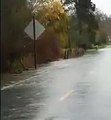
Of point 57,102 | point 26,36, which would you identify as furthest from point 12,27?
point 57,102

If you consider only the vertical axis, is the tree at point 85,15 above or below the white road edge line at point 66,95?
above

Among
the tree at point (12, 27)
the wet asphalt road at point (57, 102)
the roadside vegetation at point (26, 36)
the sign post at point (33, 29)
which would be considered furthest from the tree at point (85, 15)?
the wet asphalt road at point (57, 102)

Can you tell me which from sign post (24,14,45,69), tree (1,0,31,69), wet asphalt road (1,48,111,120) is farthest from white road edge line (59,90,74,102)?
sign post (24,14,45,69)

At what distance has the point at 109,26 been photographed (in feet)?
574

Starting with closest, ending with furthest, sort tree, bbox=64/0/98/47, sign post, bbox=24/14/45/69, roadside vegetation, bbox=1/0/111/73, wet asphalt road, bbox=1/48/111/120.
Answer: wet asphalt road, bbox=1/48/111/120, roadside vegetation, bbox=1/0/111/73, sign post, bbox=24/14/45/69, tree, bbox=64/0/98/47

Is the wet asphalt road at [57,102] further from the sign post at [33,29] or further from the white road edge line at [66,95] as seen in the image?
the sign post at [33,29]

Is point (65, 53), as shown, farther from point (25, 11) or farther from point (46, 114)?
point (46, 114)

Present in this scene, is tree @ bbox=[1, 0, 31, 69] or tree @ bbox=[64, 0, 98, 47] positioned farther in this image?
tree @ bbox=[64, 0, 98, 47]

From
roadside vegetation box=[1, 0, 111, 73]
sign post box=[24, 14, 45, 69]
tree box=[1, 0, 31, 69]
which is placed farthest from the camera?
sign post box=[24, 14, 45, 69]

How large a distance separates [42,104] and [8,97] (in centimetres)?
292

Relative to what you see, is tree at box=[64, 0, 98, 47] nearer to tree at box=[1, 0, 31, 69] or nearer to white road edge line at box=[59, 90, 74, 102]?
tree at box=[1, 0, 31, 69]

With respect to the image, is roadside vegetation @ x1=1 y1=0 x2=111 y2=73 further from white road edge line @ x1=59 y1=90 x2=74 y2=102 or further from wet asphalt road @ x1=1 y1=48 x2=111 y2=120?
white road edge line @ x1=59 y1=90 x2=74 y2=102

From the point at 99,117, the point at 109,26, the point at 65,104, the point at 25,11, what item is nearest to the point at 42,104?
the point at 65,104

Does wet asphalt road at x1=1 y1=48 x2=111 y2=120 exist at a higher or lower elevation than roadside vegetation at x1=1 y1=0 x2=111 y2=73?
lower
